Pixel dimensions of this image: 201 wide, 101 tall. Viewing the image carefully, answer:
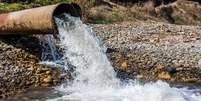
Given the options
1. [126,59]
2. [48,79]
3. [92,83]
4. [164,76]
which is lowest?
[164,76]

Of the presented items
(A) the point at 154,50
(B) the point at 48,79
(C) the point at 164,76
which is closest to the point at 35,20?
(B) the point at 48,79

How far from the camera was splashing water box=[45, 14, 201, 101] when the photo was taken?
15.3 metres

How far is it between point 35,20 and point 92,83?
2.96 m

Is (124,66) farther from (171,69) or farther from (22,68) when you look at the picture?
(22,68)

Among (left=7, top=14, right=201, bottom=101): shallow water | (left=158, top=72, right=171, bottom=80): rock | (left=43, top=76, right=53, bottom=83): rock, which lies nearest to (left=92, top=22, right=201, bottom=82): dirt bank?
(left=158, top=72, right=171, bottom=80): rock

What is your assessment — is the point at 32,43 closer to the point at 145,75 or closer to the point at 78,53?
the point at 78,53

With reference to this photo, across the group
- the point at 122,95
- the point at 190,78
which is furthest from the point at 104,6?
the point at 122,95

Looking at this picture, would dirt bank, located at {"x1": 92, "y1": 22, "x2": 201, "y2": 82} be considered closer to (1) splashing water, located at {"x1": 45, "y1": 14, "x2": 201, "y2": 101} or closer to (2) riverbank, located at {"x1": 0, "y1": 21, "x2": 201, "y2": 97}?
(2) riverbank, located at {"x1": 0, "y1": 21, "x2": 201, "y2": 97}

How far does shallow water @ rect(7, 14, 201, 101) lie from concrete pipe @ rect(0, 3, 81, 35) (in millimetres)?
381

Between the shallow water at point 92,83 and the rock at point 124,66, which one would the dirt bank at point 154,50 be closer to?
the rock at point 124,66

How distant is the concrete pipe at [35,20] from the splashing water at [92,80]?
0.36 meters

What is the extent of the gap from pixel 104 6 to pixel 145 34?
6741 millimetres

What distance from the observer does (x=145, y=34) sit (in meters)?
23.9

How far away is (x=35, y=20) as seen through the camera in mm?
18156
